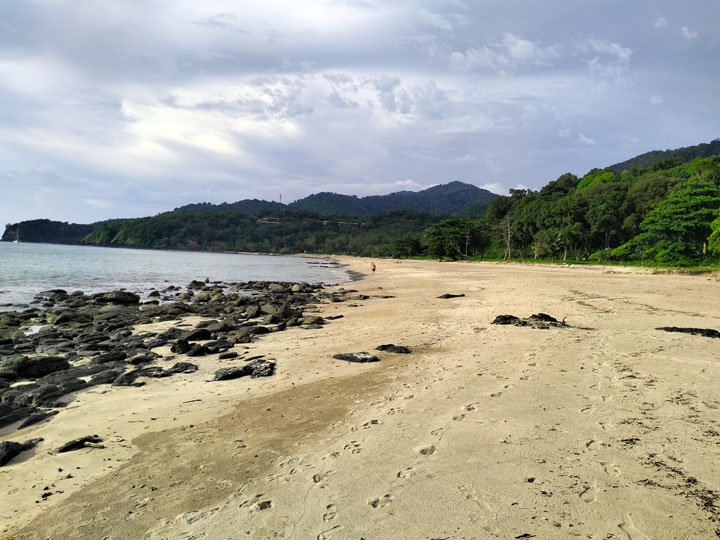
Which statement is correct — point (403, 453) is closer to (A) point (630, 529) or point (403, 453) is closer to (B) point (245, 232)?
(A) point (630, 529)

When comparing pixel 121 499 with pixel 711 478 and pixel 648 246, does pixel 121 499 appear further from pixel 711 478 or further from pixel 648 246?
pixel 648 246

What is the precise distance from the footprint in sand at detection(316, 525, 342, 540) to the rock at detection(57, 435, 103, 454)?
3809 millimetres

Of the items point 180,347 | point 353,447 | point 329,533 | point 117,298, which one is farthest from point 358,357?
point 117,298

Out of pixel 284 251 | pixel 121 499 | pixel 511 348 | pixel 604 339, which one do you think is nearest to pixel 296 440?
pixel 121 499

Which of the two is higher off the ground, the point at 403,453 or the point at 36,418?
the point at 403,453

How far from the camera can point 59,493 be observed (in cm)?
442

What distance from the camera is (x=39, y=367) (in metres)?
8.99

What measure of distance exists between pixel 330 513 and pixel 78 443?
3811mm

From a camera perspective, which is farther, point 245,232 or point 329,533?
point 245,232

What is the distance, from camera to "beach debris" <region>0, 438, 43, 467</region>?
5121mm

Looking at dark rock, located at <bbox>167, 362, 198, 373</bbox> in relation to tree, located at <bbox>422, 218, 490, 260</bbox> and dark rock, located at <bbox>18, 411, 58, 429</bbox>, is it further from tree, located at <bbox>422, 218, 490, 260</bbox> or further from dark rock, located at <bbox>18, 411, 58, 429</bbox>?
tree, located at <bbox>422, 218, 490, 260</bbox>

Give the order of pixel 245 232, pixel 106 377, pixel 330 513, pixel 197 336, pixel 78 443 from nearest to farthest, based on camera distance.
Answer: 1. pixel 330 513
2. pixel 78 443
3. pixel 106 377
4. pixel 197 336
5. pixel 245 232

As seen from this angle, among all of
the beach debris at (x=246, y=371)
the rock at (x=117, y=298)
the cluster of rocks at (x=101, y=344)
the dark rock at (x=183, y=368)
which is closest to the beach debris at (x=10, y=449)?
the cluster of rocks at (x=101, y=344)

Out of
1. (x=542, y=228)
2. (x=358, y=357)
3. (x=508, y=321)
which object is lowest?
(x=358, y=357)
